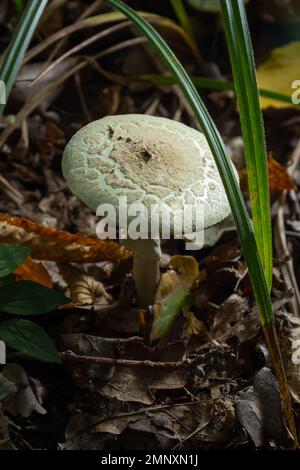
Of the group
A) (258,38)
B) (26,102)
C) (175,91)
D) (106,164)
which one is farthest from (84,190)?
(258,38)

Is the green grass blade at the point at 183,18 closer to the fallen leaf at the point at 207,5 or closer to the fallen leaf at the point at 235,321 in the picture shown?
the fallen leaf at the point at 207,5

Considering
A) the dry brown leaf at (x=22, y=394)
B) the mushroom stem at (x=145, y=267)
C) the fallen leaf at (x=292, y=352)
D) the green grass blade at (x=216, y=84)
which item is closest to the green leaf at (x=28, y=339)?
the dry brown leaf at (x=22, y=394)

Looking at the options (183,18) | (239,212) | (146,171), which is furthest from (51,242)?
(183,18)

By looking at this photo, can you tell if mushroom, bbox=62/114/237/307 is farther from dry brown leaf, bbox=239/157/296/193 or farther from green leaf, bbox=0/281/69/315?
dry brown leaf, bbox=239/157/296/193

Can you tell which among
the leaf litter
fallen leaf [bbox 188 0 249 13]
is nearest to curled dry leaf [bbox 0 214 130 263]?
the leaf litter

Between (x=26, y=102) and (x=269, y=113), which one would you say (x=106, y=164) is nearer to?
(x=26, y=102)

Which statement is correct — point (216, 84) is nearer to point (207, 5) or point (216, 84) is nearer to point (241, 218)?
point (207, 5)
